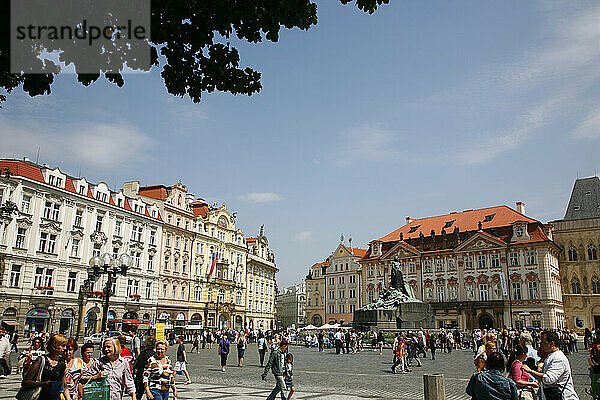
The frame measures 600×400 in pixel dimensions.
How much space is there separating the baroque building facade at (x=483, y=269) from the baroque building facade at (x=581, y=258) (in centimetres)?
221

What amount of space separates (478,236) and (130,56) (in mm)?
59389

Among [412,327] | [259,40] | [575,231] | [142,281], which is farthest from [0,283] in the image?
[575,231]

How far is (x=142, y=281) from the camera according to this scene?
168 ft

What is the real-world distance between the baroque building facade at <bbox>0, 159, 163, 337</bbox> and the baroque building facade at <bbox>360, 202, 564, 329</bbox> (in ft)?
104

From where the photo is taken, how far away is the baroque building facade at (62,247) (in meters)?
37.3

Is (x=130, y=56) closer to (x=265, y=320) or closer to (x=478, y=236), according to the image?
(x=478, y=236)

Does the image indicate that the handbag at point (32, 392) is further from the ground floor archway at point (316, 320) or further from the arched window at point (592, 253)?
the ground floor archway at point (316, 320)

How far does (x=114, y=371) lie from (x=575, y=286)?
65633 millimetres

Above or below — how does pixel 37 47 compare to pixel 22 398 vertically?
above

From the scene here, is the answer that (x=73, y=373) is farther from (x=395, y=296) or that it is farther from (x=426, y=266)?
(x=426, y=266)

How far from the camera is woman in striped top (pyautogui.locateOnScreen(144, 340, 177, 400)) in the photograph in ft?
24.1

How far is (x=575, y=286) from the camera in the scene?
200 feet

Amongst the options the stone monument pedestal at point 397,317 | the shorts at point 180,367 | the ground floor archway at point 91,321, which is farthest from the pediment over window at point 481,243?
the shorts at point 180,367

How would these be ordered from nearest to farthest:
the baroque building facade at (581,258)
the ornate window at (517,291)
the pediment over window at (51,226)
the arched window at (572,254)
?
1. the pediment over window at (51,226)
2. the ornate window at (517,291)
3. the baroque building facade at (581,258)
4. the arched window at (572,254)
